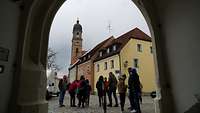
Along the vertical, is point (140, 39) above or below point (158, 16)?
above

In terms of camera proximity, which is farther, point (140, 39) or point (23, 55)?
point (140, 39)

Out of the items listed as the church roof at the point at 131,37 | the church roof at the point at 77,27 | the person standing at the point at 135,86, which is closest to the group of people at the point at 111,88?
the person standing at the point at 135,86

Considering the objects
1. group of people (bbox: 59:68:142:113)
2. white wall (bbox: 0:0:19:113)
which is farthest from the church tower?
white wall (bbox: 0:0:19:113)

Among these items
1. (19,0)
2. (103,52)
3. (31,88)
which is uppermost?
(103,52)

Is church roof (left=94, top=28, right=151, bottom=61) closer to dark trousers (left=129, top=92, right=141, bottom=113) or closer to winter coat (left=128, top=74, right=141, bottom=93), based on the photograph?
dark trousers (left=129, top=92, right=141, bottom=113)

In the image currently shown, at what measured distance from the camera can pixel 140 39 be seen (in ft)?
101

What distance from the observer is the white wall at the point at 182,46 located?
11.9ft

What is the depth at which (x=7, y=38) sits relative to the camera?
→ 12.9 ft

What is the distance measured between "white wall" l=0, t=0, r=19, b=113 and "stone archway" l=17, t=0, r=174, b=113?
0.19 meters

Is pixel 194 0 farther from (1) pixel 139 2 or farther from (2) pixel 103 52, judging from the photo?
(2) pixel 103 52

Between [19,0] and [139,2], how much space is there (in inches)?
111

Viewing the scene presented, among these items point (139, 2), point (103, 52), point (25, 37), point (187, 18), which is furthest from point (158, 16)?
point (103, 52)

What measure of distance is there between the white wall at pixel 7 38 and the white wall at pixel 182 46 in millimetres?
3247

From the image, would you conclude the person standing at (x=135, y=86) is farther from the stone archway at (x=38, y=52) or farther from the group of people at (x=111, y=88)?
the stone archway at (x=38, y=52)
